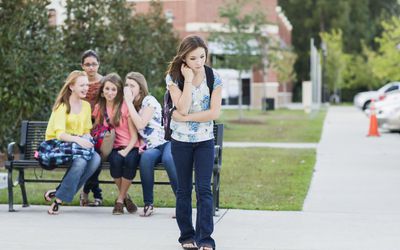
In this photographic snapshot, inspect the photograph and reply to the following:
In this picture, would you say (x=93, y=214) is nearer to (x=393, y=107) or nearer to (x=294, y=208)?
(x=294, y=208)

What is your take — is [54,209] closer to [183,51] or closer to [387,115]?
[183,51]

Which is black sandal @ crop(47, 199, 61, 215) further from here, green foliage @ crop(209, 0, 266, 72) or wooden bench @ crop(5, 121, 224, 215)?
green foliage @ crop(209, 0, 266, 72)

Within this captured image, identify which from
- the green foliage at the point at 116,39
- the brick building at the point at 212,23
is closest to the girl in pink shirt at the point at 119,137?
the green foliage at the point at 116,39

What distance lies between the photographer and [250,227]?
27.0 feet

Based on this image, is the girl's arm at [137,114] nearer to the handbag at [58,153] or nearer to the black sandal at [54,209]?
the handbag at [58,153]

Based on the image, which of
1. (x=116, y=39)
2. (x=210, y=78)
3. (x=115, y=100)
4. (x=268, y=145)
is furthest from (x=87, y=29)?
(x=210, y=78)

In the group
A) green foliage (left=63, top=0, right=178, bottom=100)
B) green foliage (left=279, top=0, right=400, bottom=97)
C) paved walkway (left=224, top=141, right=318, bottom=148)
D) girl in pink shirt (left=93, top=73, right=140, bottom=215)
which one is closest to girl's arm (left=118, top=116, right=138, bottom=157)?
girl in pink shirt (left=93, top=73, right=140, bottom=215)

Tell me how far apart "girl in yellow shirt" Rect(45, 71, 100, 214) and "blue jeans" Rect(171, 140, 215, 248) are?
1.95m

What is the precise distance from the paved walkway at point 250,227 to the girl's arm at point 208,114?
1146 mm

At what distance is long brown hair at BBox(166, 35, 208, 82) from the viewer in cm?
690

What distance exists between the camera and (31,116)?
13.5 meters

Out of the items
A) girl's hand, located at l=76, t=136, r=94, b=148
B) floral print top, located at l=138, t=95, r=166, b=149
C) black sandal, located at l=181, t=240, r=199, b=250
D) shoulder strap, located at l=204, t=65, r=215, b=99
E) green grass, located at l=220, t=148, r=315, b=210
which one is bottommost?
green grass, located at l=220, t=148, r=315, b=210

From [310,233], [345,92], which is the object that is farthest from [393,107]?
[345,92]

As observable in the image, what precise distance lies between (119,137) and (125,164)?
0.38 metres
